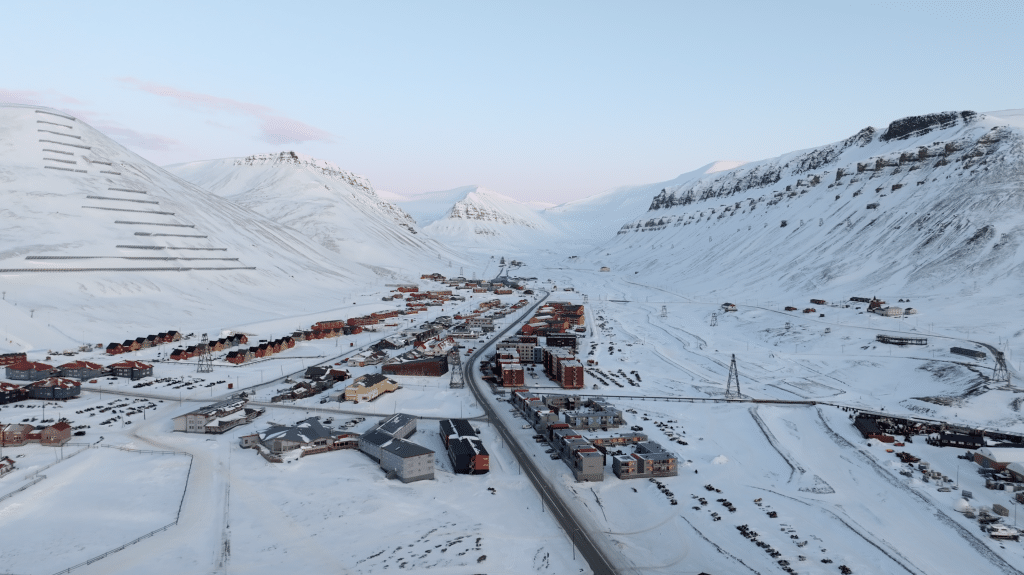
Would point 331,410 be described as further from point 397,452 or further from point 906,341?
point 906,341

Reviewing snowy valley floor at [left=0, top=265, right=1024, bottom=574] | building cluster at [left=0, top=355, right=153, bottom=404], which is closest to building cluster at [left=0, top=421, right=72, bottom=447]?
snowy valley floor at [left=0, top=265, right=1024, bottom=574]

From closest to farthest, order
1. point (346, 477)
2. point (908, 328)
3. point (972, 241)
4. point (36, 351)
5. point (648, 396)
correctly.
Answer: point (346, 477), point (648, 396), point (36, 351), point (908, 328), point (972, 241)

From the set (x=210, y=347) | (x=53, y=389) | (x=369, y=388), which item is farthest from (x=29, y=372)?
(x=369, y=388)

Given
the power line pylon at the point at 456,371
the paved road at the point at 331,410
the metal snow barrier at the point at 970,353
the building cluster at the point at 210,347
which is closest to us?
the paved road at the point at 331,410

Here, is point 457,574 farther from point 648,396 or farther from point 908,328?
point 908,328

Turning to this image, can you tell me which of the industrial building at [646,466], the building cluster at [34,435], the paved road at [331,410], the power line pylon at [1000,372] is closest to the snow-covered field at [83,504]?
the building cluster at [34,435]

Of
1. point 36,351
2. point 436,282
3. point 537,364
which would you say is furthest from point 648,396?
point 436,282

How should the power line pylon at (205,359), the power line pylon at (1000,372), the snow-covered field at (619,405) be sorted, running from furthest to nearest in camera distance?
the power line pylon at (205,359) < the power line pylon at (1000,372) < the snow-covered field at (619,405)

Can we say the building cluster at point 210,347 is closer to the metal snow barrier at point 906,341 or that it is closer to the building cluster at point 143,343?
the building cluster at point 143,343
